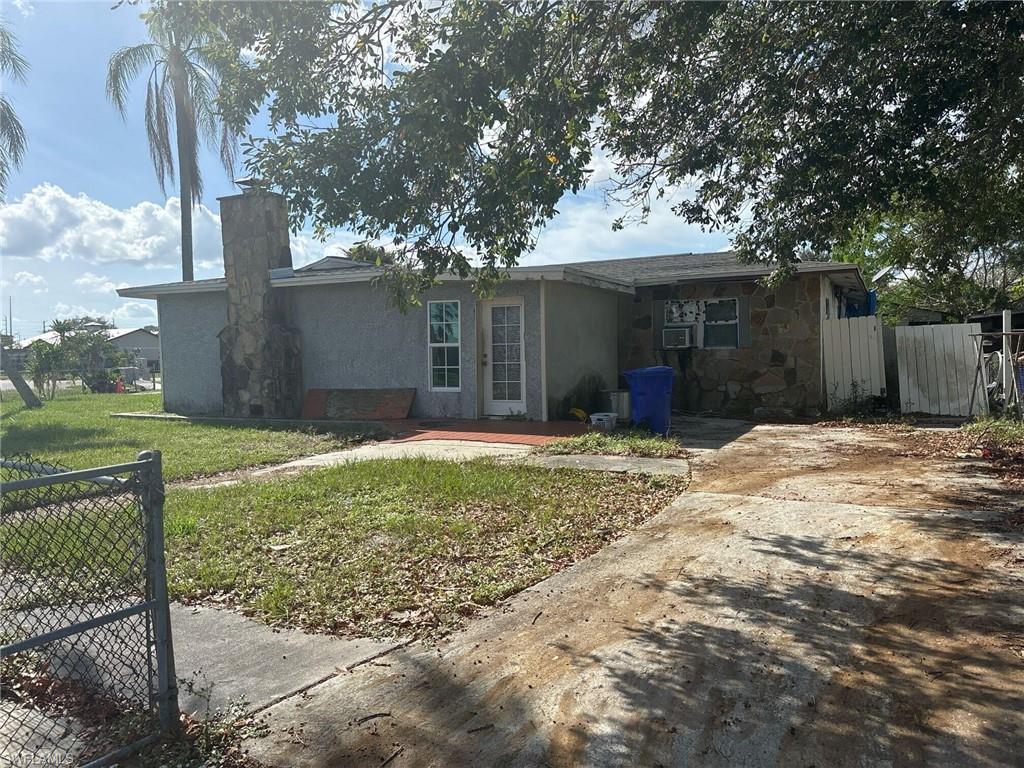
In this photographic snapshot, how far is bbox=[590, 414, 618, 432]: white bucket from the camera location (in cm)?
1173

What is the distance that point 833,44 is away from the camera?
7156 mm

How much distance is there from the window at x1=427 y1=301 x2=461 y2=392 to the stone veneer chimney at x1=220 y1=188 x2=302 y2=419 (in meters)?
3.10

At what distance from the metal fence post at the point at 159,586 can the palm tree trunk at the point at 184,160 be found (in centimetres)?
2353

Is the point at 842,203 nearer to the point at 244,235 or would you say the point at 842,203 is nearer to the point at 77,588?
the point at 77,588

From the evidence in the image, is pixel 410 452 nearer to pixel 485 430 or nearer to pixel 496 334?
pixel 485 430

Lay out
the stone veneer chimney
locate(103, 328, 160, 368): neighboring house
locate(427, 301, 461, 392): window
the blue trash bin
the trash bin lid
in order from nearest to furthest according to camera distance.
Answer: the trash bin lid, the blue trash bin, locate(427, 301, 461, 392): window, the stone veneer chimney, locate(103, 328, 160, 368): neighboring house

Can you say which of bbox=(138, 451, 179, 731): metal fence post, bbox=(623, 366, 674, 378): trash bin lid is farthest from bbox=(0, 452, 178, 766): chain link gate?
bbox=(623, 366, 674, 378): trash bin lid

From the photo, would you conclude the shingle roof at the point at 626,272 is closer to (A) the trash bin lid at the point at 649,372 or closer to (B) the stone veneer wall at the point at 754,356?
(B) the stone veneer wall at the point at 754,356

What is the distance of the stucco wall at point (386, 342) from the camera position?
12.9m

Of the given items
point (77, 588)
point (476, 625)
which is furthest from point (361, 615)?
point (77, 588)

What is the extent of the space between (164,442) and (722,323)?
10.4 metres

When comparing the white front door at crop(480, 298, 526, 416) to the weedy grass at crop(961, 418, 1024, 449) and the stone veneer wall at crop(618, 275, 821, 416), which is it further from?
the weedy grass at crop(961, 418, 1024, 449)

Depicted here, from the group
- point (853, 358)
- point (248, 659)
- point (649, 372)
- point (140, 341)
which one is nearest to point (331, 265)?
point (649, 372)

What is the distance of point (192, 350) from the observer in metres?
16.4
